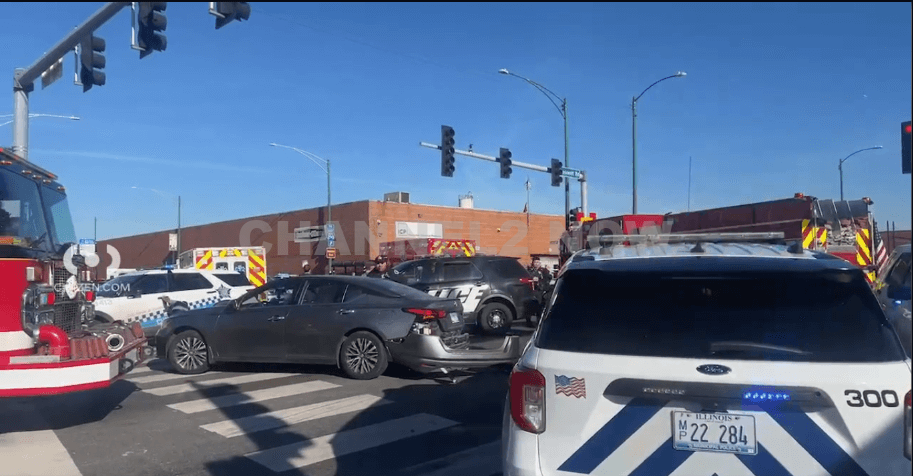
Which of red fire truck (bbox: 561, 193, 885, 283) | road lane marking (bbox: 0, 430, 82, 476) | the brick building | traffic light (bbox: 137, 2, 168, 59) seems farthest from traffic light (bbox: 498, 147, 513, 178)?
road lane marking (bbox: 0, 430, 82, 476)

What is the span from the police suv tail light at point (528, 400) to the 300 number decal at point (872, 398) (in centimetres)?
135

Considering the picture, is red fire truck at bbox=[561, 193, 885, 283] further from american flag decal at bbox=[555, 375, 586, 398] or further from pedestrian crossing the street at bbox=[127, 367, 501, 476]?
american flag decal at bbox=[555, 375, 586, 398]

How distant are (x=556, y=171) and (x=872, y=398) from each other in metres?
24.9

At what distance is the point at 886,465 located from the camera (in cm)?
325

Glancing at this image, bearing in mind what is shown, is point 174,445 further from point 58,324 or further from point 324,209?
point 324,209

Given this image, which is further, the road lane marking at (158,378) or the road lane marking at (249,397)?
the road lane marking at (158,378)

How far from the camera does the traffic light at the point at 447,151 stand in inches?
990

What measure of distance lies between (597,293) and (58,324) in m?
6.43

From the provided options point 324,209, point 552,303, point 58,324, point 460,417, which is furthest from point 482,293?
point 324,209

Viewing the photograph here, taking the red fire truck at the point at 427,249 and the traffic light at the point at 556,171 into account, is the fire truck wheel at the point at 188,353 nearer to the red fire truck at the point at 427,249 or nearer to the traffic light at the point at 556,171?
the red fire truck at the point at 427,249

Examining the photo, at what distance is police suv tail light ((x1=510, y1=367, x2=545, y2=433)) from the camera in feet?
12.0

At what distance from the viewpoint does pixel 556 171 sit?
2788 cm

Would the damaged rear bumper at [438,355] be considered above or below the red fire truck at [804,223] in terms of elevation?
below

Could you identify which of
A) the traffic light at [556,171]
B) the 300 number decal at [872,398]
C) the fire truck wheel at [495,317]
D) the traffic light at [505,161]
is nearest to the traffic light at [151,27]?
the fire truck wheel at [495,317]
